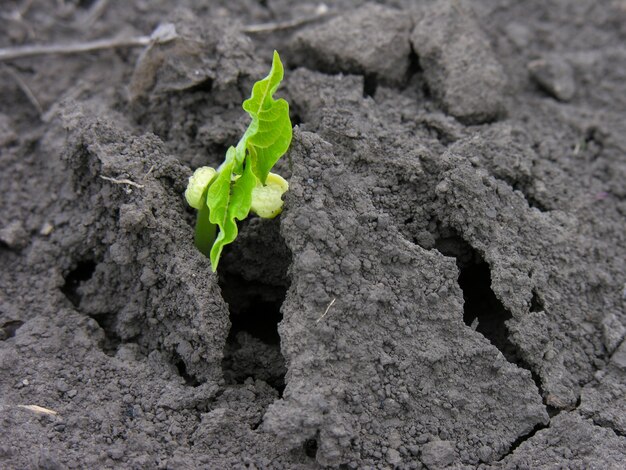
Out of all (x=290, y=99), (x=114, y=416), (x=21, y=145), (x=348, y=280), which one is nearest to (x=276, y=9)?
(x=290, y=99)

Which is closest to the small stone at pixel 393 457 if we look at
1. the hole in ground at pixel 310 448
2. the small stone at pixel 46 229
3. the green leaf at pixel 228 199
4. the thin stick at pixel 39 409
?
the hole in ground at pixel 310 448

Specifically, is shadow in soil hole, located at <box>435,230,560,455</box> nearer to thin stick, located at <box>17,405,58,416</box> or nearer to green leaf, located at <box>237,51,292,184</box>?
green leaf, located at <box>237,51,292,184</box>

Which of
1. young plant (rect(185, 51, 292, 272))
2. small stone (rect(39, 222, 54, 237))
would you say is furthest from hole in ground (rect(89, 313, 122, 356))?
young plant (rect(185, 51, 292, 272))

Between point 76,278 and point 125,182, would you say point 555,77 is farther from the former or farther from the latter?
point 76,278

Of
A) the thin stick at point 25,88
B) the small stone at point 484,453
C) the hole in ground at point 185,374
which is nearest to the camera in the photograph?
the small stone at point 484,453

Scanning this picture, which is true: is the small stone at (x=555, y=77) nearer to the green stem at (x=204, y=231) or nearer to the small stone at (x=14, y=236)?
the green stem at (x=204, y=231)

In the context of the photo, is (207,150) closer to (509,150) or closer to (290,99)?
(290,99)

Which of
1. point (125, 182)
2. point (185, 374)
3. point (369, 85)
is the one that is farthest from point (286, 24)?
point (185, 374)
